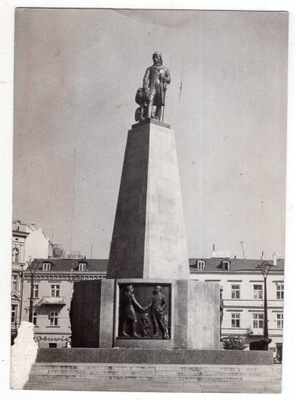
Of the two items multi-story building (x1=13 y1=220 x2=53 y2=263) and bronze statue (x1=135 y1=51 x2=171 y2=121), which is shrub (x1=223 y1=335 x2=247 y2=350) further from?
bronze statue (x1=135 y1=51 x2=171 y2=121)

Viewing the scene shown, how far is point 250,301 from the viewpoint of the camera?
2867cm

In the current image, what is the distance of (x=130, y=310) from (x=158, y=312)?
19.9 inches

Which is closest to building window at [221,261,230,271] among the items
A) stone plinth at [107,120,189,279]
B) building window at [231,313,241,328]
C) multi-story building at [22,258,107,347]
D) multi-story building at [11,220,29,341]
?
building window at [231,313,241,328]

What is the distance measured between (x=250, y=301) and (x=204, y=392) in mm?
16754

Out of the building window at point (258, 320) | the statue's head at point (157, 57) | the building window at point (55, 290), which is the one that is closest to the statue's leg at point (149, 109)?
the statue's head at point (157, 57)

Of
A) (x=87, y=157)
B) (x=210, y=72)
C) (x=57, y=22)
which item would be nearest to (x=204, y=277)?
(x=87, y=157)

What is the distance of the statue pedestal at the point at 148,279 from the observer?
45.8 feet

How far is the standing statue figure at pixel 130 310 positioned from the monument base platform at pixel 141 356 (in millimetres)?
645

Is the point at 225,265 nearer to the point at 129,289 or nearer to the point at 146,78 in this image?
the point at 146,78

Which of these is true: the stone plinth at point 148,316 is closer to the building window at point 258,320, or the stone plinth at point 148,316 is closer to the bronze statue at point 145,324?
the bronze statue at point 145,324

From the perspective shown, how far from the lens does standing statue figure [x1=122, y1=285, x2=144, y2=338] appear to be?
1388 cm

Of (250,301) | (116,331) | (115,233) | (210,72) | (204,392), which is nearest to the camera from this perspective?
(204,392)

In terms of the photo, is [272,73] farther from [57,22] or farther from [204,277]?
[204,277]
